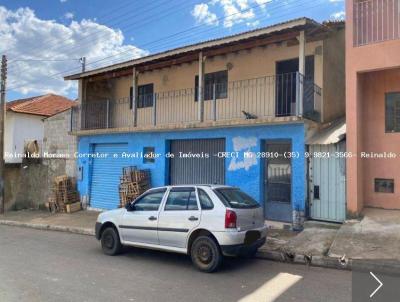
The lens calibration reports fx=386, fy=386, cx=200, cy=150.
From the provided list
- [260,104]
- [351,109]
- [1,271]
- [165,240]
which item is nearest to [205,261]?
[165,240]

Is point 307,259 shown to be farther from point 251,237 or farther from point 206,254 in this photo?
point 206,254

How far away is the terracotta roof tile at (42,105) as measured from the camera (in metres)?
23.7

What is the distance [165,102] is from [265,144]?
202 inches

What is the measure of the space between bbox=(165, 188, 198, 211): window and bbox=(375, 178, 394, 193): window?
17.8 feet

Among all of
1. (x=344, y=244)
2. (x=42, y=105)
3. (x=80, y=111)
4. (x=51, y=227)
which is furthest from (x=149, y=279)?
(x=42, y=105)

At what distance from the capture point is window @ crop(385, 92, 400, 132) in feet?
32.0

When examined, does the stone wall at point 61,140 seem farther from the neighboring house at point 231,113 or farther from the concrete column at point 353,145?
the concrete column at point 353,145

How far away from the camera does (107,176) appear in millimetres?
15367

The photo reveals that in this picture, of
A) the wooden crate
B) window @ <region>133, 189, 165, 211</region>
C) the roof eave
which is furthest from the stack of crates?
window @ <region>133, 189, 165, 211</region>

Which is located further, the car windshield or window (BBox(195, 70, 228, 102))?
window (BBox(195, 70, 228, 102))

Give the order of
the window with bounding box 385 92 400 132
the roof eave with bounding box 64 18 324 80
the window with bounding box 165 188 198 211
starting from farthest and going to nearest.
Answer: the window with bounding box 385 92 400 132 → the roof eave with bounding box 64 18 324 80 → the window with bounding box 165 188 198 211

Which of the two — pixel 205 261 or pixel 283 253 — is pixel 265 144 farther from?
pixel 205 261

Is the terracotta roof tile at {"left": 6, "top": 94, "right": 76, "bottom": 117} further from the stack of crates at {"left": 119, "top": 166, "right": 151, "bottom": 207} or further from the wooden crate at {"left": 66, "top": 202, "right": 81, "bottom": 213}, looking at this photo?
the stack of crates at {"left": 119, "top": 166, "right": 151, "bottom": 207}

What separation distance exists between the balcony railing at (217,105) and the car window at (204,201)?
13.1 ft
